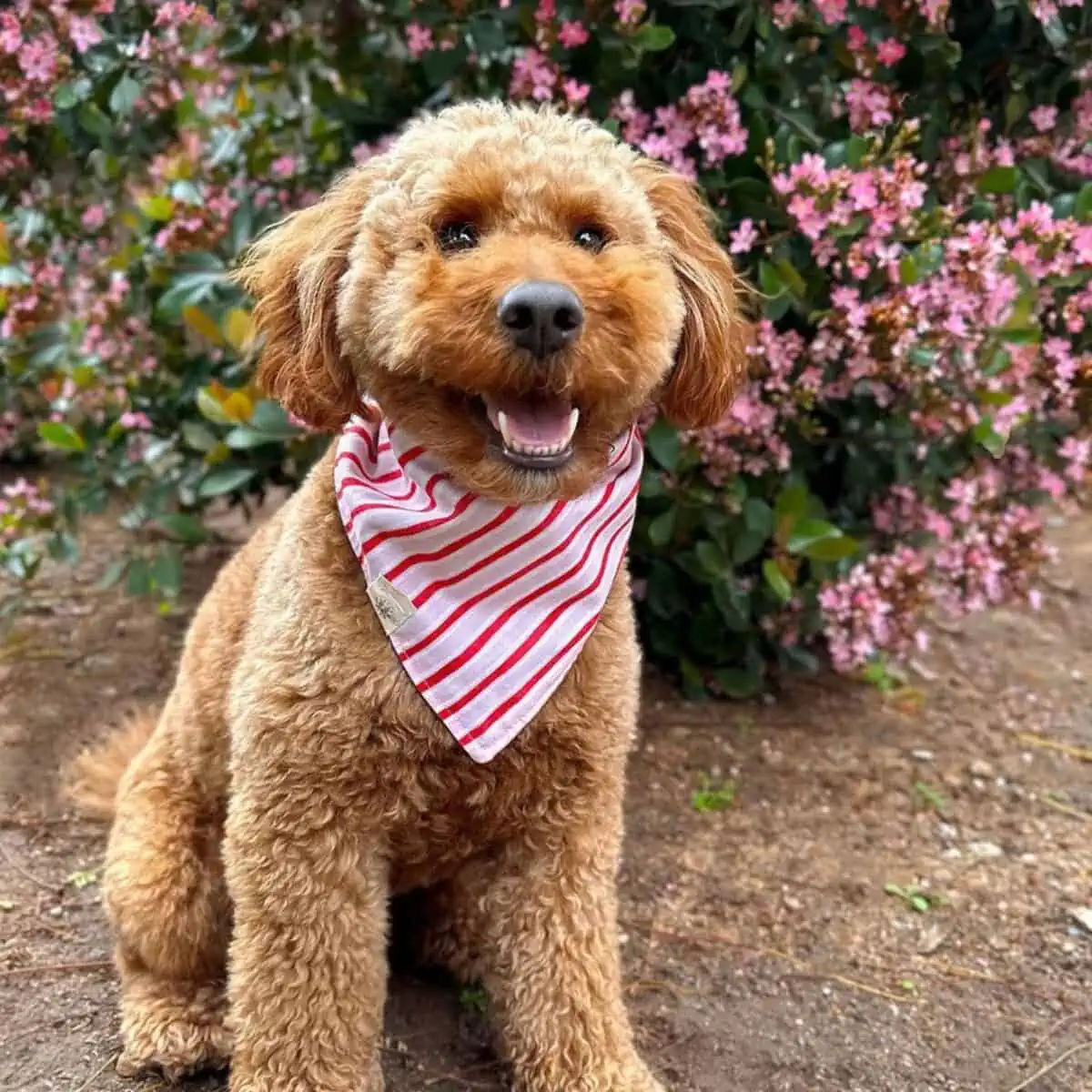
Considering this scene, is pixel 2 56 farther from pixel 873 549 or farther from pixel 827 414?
pixel 873 549

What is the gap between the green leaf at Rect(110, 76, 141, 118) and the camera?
2.98 metres

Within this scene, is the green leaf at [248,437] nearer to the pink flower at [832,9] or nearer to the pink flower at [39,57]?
the pink flower at [39,57]

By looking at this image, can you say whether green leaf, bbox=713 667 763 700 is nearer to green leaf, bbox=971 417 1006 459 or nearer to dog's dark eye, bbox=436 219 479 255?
green leaf, bbox=971 417 1006 459

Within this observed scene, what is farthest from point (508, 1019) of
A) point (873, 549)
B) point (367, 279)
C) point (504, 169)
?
point (873, 549)

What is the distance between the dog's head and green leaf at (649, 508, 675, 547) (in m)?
1.10

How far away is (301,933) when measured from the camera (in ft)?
6.49

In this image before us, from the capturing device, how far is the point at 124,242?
373 centimetres

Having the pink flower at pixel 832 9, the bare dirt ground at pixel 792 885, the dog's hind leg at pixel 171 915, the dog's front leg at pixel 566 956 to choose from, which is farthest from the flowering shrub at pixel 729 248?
the dog's front leg at pixel 566 956

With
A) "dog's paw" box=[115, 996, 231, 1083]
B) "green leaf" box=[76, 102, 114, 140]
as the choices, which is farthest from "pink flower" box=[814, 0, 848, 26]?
"dog's paw" box=[115, 996, 231, 1083]

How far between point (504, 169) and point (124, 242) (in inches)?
92.1

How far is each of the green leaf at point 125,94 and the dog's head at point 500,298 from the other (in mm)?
1224

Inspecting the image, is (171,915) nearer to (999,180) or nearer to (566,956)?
(566,956)

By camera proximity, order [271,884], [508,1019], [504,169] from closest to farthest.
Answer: [504,169] → [271,884] → [508,1019]

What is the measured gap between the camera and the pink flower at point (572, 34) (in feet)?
9.18
